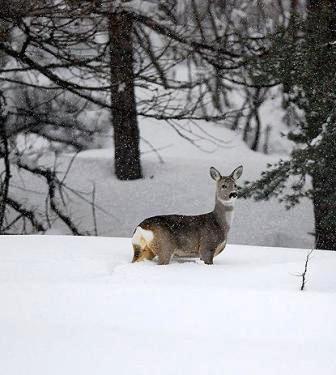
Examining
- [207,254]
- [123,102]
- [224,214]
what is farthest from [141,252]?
[123,102]

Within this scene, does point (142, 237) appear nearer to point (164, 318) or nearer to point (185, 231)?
point (185, 231)

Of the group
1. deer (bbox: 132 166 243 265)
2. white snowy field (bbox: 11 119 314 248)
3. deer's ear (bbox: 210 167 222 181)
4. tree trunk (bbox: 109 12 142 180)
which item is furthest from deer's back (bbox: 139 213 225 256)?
white snowy field (bbox: 11 119 314 248)

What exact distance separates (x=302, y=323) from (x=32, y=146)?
31.3 feet

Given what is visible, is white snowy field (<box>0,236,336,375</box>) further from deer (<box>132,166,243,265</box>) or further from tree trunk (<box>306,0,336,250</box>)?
tree trunk (<box>306,0,336,250</box>)

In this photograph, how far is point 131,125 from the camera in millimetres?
12250

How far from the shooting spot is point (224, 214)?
5.61 m

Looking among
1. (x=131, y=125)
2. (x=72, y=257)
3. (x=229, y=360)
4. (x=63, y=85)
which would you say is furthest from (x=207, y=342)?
(x=131, y=125)

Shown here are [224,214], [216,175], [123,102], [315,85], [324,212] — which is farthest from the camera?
[123,102]

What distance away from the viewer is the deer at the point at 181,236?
526 cm

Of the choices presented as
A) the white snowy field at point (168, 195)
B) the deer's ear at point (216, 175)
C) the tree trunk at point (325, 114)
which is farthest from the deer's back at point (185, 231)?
the white snowy field at point (168, 195)

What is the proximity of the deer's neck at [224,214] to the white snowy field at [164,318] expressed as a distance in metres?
0.48

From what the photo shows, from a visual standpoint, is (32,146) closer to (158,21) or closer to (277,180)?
(158,21)

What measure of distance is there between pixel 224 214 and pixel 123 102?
267 inches

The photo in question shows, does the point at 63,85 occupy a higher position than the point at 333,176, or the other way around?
the point at 63,85
